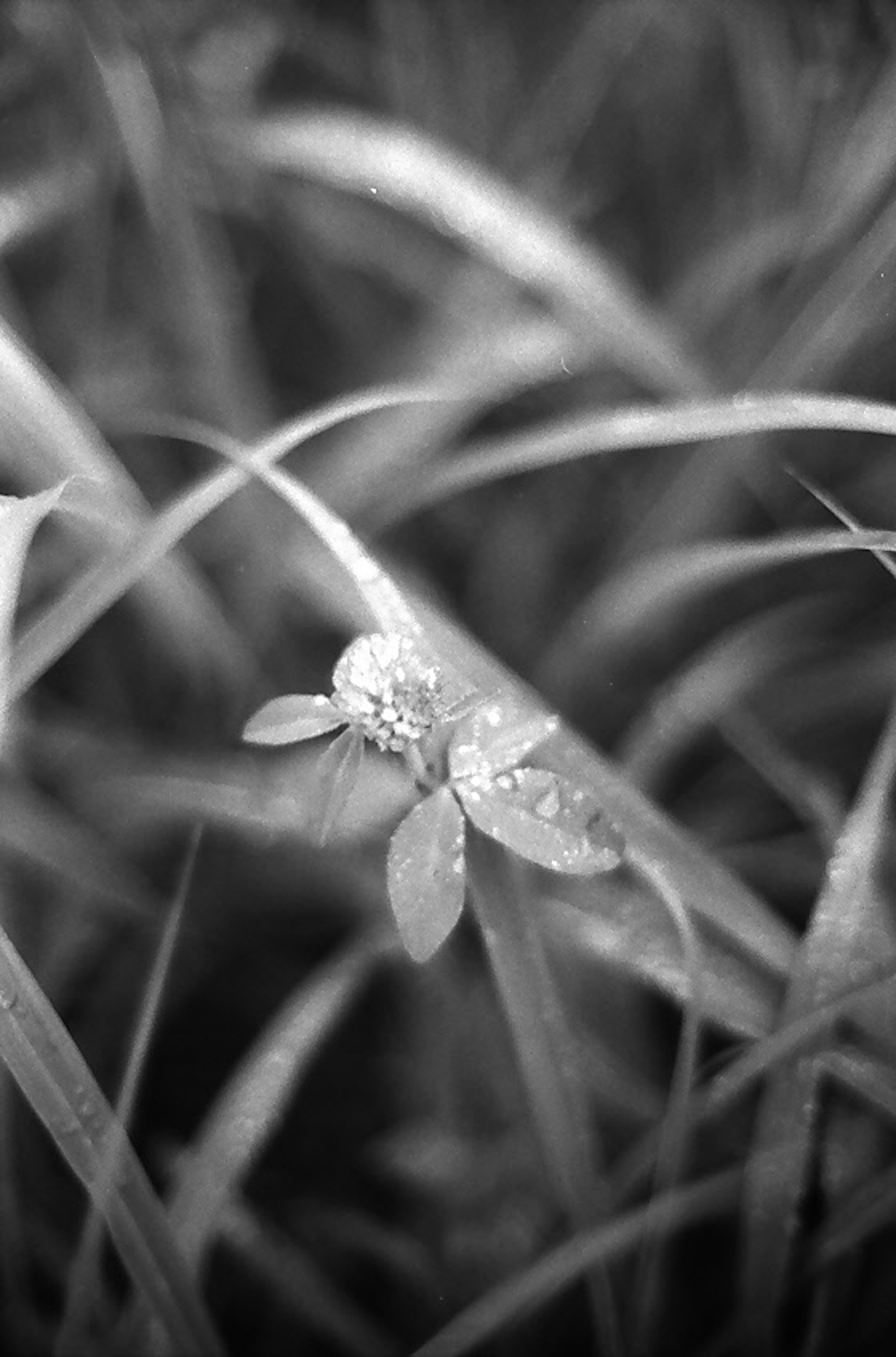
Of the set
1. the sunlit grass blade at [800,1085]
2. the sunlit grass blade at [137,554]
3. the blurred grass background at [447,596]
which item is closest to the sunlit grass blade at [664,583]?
the blurred grass background at [447,596]

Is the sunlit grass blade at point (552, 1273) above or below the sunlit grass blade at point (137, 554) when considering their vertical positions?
below

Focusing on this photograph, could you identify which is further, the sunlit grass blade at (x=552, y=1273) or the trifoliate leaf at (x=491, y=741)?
the sunlit grass blade at (x=552, y=1273)

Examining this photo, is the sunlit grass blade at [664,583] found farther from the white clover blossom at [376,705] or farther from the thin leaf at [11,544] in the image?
the thin leaf at [11,544]

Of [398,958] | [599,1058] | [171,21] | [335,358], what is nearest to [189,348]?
[335,358]

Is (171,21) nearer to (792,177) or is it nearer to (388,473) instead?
(388,473)

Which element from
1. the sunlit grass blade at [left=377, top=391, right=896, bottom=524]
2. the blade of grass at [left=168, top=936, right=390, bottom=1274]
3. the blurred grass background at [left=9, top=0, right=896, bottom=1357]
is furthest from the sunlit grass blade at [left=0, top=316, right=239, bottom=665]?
the blade of grass at [left=168, top=936, right=390, bottom=1274]

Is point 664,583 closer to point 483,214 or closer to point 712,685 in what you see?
point 712,685

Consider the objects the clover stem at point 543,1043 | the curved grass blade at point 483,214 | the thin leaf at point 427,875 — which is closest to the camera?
the thin leaf at point 427,875
